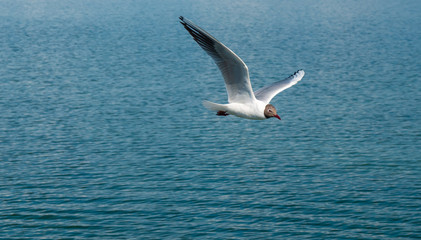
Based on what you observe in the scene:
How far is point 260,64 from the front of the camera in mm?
84688

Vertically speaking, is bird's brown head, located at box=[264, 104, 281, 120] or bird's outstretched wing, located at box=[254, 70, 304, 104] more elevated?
bird's outstretched wing, located at box=[254, 70, 304, 104]

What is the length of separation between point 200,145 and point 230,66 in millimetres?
30616

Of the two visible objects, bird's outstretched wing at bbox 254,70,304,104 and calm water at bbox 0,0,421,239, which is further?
calm water at bbox 0,0,421,239

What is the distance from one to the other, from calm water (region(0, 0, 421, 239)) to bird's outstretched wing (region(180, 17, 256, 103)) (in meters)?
17.6

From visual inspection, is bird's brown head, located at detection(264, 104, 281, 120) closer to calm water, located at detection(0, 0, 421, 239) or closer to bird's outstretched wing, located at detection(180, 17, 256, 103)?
bird's outstretched wing, located at detection(180, 17, 256, 103)

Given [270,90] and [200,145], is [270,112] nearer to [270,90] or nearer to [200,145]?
[270,90]

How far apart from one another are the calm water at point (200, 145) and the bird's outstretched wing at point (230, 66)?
17605mm

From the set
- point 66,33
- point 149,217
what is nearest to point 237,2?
point 66,33

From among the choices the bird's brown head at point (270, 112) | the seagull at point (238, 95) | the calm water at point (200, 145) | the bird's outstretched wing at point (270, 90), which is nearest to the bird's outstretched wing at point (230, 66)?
the seagull at point (238, 95)

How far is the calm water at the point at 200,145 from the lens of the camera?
136 feet

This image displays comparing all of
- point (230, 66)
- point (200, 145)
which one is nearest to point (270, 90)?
point (230, 66)

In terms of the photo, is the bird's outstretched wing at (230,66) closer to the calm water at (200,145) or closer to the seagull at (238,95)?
the seagull at (238,95)

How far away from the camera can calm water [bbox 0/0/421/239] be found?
41.5 meters

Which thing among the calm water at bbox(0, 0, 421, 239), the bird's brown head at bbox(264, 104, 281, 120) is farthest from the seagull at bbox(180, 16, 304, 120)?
the calm water at bbox(0, 0, 421, 239)
